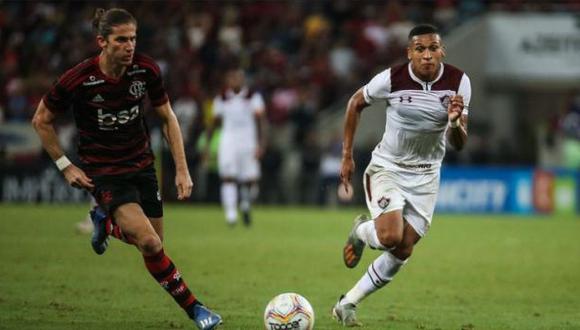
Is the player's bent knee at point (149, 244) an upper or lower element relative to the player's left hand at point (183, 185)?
lower

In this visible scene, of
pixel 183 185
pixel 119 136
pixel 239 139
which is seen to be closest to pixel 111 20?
pixel 119 136

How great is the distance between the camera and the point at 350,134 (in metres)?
9.07

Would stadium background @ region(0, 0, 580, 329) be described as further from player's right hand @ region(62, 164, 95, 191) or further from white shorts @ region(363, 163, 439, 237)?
player's right hand @ region(62, 164, 95, 191)

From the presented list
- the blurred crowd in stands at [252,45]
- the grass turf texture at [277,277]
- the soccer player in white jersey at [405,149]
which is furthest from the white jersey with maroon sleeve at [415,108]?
the blurred crowd in stands at [252,45]

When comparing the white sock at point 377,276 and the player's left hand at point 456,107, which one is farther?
the white sock at point 377,276

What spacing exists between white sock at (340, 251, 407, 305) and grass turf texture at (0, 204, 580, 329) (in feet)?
0.80

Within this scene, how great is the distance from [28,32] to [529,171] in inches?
511

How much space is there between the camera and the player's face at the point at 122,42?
8266 mm

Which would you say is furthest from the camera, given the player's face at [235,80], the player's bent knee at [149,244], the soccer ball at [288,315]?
the player's face at [235,80]

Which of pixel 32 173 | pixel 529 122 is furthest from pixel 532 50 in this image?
pixel 32 173

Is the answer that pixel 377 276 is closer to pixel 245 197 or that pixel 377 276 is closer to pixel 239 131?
pixel 245 197

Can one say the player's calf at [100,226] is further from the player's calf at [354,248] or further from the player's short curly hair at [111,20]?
the player's calf at [354,248]

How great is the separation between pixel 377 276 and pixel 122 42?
2.75 meters

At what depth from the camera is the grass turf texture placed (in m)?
9.24
